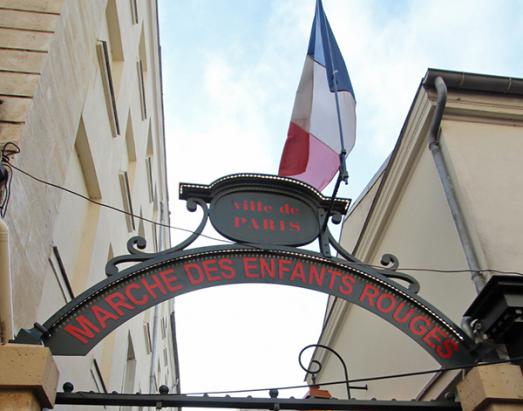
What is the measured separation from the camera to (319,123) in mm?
6184

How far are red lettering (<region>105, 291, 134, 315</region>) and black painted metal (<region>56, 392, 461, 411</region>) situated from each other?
0.62 m

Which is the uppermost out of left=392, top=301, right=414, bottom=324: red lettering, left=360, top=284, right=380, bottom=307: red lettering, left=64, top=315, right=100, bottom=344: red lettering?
left=360, top=284, right=380, bottom=307: red lettering

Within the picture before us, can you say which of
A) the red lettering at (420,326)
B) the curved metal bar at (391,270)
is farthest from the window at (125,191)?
the red lettering at (420,326)

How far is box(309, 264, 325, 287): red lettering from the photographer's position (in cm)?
473

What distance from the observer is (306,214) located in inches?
208

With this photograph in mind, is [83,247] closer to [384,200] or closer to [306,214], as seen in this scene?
[306,214]

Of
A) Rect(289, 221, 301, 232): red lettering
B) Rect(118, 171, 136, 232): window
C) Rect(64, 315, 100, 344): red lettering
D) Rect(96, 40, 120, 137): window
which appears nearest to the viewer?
Rect(64, 315, 100, 344): red lettering

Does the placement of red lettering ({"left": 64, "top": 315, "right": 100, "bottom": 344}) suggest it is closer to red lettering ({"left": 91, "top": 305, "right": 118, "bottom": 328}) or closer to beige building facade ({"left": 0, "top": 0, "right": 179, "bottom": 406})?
red lettering ({"left": 91, "top": 305, "right": 118, "bottom": 328})

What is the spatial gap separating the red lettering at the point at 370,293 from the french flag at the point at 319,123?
1628mm

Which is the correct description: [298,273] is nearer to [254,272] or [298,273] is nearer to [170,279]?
[254,272]

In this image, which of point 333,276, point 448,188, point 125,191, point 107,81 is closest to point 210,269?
point 333,276

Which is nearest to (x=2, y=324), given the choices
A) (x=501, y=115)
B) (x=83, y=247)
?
(x=83, y=247)

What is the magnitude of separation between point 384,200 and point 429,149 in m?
1.99

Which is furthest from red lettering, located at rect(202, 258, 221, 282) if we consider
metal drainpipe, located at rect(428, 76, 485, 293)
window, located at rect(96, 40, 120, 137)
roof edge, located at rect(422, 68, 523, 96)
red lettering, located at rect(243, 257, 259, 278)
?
roof edge, located at rect(422, 68, 523, 96)
